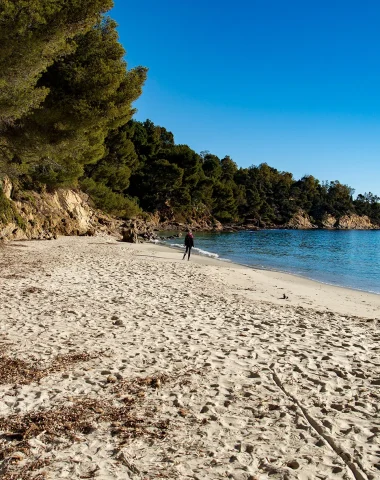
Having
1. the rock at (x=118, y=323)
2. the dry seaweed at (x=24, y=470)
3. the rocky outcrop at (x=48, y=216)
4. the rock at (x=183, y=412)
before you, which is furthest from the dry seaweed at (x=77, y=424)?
the rocky outcrop at (x=48, y=216)

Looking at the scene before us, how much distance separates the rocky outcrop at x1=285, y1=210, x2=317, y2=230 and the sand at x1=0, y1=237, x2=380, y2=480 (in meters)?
108

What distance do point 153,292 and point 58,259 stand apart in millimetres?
7915

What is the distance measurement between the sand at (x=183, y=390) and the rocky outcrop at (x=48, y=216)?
61.3 ft

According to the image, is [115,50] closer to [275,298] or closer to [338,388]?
[275,298]

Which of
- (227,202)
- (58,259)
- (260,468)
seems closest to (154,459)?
(260,468)

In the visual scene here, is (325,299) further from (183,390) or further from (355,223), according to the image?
(355,223)

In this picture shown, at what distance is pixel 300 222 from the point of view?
4724 inches

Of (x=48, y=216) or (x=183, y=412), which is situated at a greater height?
(x=48, y=216)

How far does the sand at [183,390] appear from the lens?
346cm

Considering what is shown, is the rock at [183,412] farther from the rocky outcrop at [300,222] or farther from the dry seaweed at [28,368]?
the rocky outcrop at [300,222]

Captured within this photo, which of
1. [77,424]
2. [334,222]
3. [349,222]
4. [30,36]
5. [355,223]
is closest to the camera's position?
[77,424]

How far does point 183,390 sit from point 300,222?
12052 cm

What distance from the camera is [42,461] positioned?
132 inches

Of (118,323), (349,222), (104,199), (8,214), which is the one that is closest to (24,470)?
(118,323)
